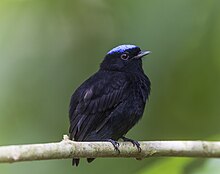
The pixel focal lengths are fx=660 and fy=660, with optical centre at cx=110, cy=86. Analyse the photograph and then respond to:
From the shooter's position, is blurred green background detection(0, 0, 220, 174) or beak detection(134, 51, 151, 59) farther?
beak detection(134, 51, 151, 59)

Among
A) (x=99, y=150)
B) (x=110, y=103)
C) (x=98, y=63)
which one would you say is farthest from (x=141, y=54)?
(x=99, y=150)

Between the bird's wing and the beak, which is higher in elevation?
the beak

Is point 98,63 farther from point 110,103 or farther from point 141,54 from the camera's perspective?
point 110,103

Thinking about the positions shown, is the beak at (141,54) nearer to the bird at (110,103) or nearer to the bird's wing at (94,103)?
the bird at (110,103)

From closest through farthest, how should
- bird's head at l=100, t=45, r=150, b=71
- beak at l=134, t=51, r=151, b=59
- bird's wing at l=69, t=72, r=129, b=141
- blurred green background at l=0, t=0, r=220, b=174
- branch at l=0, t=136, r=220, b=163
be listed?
branch at l=0, t=136, r=220, b=163
bird's wing at l=69, t=72, r=129, b=141
blurred green background at l=0, t=0, r=220, b=174
beak at l=134, t=51, r=151, b=59
bird's head at l=100, t=45, r=150, b=71

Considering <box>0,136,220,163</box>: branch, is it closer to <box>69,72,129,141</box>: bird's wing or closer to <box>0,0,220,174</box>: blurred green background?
<box>69,72,129,141</box>: bird's wing

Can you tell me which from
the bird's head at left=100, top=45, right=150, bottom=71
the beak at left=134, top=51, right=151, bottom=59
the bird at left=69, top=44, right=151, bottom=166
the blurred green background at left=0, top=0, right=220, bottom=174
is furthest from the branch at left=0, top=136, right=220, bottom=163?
the bird's head at left=100, top=45, right=150, bottom=71

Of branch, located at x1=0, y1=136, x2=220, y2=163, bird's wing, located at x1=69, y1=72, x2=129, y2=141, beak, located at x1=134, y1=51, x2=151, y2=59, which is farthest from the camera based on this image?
beak, located at x1=134, y1=51, x2=151, y2=59

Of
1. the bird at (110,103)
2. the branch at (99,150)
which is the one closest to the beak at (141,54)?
the bird at (110,103)
